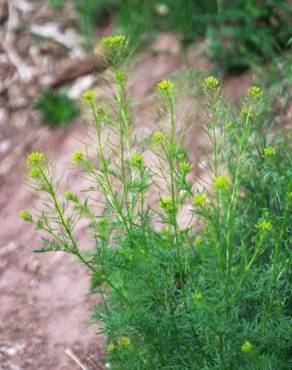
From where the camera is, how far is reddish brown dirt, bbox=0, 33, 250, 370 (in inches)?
139

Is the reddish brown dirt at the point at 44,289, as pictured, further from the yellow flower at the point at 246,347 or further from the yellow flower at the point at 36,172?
the yellow flower at the point at 36,172

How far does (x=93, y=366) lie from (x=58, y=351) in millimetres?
238

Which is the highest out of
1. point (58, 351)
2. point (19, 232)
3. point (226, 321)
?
point (19, 232)

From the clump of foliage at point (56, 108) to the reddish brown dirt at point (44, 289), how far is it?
0.25 ft

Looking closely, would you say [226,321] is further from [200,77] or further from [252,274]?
[200,77]

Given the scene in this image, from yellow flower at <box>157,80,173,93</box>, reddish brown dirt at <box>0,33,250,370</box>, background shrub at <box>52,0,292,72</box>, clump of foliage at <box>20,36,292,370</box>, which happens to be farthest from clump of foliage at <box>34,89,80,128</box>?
yellow flower at <box>157,80,173,93</box>

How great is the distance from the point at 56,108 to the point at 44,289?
1650 mm

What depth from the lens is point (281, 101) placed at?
423cm

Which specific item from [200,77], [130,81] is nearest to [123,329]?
[200,77]

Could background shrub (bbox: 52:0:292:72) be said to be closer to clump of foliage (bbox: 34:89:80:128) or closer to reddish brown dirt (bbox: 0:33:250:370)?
reddish brown dirt (bbox: 0:33:250:370)

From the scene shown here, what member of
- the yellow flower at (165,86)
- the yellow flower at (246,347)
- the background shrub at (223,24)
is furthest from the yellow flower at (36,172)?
the background shrub at (223,24)

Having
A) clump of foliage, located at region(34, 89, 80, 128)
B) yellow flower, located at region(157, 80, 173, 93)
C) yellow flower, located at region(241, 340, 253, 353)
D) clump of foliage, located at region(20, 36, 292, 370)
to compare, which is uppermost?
clump of foliage, located at region(34, 89, 80, 128)

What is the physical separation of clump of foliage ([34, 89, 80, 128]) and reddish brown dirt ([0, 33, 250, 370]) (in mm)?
77

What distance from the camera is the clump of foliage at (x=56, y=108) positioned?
5.11 meters
